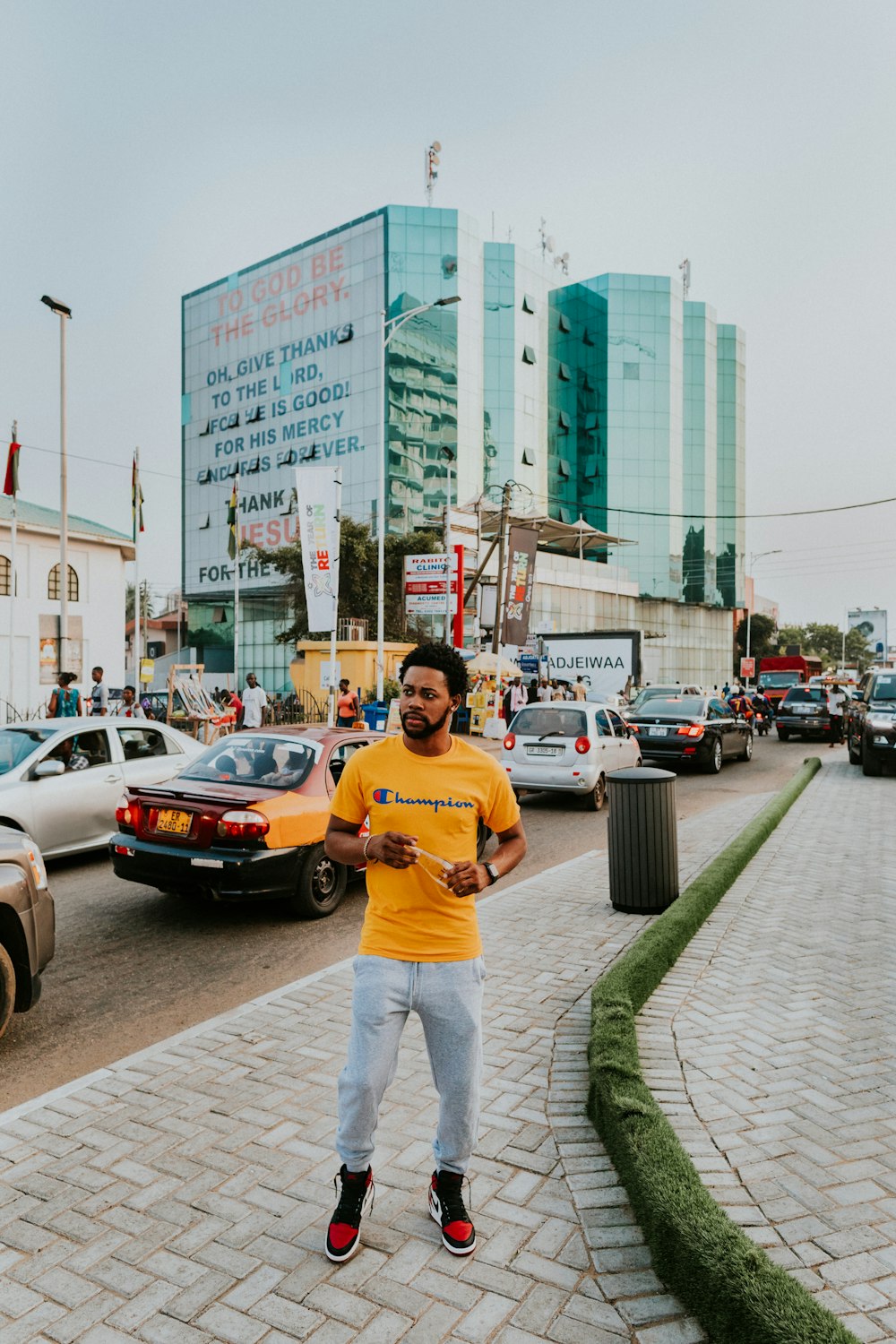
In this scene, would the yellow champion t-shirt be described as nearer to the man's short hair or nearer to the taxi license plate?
the man's short hair

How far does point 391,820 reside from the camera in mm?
2932

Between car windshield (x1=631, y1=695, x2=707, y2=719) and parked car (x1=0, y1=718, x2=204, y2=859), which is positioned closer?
parked car (x1=0, y1=718, x2=204, y2=859)

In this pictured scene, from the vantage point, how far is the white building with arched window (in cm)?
3466

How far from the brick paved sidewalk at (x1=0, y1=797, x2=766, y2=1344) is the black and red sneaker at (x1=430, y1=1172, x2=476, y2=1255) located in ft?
0.15

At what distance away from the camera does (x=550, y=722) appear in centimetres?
1338

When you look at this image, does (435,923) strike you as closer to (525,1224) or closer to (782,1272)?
(525,1224)

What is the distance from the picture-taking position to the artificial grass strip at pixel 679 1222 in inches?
94.9

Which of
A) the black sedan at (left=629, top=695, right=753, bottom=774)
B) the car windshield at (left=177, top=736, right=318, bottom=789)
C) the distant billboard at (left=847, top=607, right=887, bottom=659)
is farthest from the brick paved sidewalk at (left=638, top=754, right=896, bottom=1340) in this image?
the distant billboard at (left=847, top=607, right=887, bottom=659)

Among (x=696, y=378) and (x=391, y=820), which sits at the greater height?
(x=696, y=378)

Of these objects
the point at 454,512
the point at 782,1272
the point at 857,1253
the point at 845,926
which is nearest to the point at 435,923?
the point at 782,1272

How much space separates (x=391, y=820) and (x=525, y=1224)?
1411mm

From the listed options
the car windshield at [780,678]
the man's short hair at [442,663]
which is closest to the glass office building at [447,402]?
the car windshield at [780,678]

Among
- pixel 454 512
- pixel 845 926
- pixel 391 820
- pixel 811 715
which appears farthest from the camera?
pixel 454 512

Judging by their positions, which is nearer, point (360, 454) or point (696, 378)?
point (360, 454)
